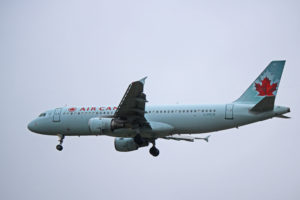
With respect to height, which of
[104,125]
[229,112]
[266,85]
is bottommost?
[104,125]

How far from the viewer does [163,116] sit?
3434cm

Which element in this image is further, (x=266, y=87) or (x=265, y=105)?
(x=266, y=87)

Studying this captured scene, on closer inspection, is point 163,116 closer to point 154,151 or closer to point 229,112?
point 229,112

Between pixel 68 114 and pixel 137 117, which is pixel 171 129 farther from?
pixel 68 114

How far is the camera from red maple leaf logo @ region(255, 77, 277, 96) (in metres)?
31.6

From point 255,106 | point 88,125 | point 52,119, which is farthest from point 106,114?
point 255,106

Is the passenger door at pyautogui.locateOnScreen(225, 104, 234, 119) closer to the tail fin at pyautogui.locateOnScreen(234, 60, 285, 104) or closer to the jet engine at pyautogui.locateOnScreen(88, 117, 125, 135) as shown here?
the tail fin at pyautogui.locateOnScreen(234, 60, 285, 104)

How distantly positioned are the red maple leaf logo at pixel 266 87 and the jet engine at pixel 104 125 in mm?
9239

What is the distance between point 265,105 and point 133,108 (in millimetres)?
8561

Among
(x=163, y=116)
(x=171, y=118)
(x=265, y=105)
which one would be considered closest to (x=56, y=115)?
(x=163, y=116)

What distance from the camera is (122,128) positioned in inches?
1337

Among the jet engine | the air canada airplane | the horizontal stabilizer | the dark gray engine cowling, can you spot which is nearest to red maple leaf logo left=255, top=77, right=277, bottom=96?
the air canada airplane

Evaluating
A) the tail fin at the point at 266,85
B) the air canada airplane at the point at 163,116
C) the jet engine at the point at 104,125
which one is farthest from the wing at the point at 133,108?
the tail fin at the point at 266,85

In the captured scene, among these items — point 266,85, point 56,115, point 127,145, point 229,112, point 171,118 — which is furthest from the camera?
point 127,145
